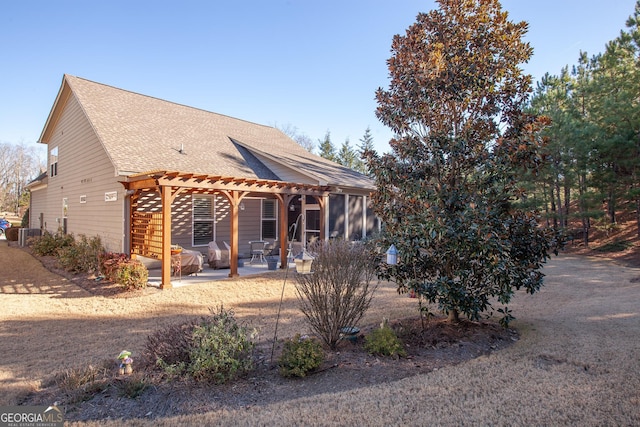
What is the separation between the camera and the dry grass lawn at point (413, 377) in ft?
9.71

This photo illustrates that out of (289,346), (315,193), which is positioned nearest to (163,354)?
(289,346)

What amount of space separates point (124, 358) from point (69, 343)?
7.84ft

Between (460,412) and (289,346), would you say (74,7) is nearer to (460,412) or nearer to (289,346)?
(289,346)

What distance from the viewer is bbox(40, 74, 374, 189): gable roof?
10.8m

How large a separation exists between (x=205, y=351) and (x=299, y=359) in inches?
38.6

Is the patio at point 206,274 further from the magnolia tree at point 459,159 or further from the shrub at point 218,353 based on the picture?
the magnolia tree at point 459,159

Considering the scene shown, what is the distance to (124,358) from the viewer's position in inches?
151

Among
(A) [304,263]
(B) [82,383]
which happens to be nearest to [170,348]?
(B) [82,383]

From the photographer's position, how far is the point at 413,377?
3779 millimetres

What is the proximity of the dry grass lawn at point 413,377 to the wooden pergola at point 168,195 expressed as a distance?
121cm

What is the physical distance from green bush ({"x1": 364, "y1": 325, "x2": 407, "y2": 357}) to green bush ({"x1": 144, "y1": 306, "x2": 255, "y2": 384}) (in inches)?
58.8

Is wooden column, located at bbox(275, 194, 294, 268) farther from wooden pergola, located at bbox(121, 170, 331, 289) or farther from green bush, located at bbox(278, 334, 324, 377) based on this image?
green bush, located at bbox(278, 334, 324, 377)

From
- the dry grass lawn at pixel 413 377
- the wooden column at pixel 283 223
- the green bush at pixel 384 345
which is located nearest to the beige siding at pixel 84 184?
the dry grass lawn at pixel 413 377

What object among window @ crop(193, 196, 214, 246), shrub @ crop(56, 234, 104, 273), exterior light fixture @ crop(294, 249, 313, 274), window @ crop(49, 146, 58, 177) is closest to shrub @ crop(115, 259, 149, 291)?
shrub @ crop(56, 234, 104, 273)
